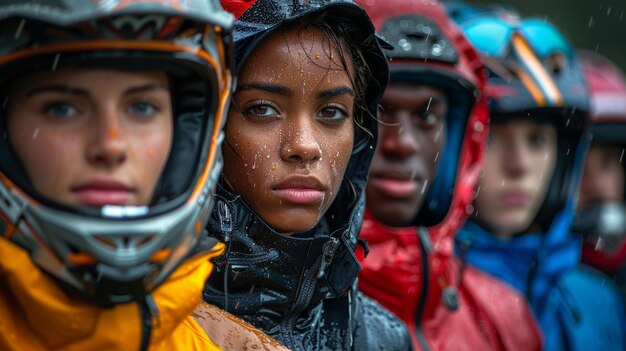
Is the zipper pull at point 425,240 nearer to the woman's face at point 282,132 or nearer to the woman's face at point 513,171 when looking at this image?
the woman's face at point 513,171

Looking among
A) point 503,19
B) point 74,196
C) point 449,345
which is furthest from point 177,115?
point 503,19

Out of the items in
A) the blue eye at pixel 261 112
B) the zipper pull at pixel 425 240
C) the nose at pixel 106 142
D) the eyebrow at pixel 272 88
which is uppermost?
the nose at pixel 106 142

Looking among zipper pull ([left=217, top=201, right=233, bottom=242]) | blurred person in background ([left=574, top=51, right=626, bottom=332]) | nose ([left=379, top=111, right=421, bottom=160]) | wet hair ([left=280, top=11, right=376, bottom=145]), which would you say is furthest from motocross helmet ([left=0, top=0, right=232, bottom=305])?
blurred person in background ([left=574, top=51, right=626, bottom=332])

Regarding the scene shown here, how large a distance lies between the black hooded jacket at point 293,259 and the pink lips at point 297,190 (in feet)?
0.32

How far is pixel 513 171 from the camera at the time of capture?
5.09 meters

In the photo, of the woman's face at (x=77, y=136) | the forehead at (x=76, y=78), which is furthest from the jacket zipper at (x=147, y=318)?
the forehead at (x=76, y=78)

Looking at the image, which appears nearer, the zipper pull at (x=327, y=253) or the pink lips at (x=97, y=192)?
the pink lips at (x=97, y=192)

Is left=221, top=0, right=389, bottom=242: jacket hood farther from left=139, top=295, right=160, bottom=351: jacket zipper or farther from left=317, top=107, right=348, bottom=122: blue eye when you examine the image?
left=139, top=295, right=160, bottom=351: jacket zipper

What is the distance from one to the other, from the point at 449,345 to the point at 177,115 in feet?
7.67

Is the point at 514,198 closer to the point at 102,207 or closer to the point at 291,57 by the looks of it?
the point at 291,57

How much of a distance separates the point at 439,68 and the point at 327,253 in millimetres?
1483

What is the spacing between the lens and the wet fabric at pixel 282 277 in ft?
9.04

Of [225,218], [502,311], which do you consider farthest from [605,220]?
[225,218]

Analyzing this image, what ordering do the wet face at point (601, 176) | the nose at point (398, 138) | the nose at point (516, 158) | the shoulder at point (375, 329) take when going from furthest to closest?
the wet face at point (601, 176)
the nose at point (516, 158)
the nose at point (398, 138)
the shoulder at point (375, 329)
